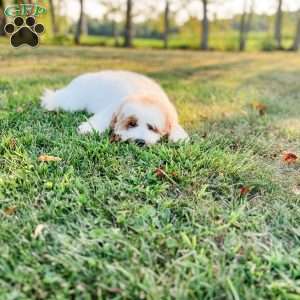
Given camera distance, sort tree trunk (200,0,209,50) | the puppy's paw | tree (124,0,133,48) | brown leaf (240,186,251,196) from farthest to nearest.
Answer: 1. tree trunk (200,0,209,50)
2. tree (124,0,133,48)
3. the puppy's paw
4. brown leaf (240,186,251,196)

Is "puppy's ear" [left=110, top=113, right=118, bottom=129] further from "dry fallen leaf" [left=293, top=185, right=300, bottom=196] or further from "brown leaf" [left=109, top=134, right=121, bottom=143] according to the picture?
"dry fallen leaf" [left=293, top=185, right=300, bottom=196]

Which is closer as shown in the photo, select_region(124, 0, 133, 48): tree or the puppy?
the puppy

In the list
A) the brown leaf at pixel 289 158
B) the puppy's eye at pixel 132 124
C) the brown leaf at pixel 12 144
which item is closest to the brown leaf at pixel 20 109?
the brown leaf at pixel 12 144

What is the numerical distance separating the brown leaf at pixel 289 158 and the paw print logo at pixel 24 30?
12.3ft

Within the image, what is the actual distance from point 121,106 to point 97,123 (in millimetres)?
288

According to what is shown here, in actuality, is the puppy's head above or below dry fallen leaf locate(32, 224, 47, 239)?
above

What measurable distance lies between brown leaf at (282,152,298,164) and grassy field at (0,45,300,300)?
0.18 feet

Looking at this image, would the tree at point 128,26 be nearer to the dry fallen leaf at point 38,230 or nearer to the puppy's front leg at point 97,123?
the puppy's front leg at point 97,123

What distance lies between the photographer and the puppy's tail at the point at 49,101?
4535 mm

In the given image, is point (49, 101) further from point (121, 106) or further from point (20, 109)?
point (121, 106)

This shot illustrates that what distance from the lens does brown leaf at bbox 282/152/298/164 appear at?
135 inches

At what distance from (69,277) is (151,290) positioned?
→ 0.39m

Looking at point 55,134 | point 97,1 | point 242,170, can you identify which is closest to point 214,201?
point 242,170

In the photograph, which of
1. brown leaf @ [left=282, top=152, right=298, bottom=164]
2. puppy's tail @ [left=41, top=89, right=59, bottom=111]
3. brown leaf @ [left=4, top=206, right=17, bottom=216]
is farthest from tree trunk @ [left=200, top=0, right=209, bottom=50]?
brown leaf @ [left=4, top=206, right=17, bottom=216]
